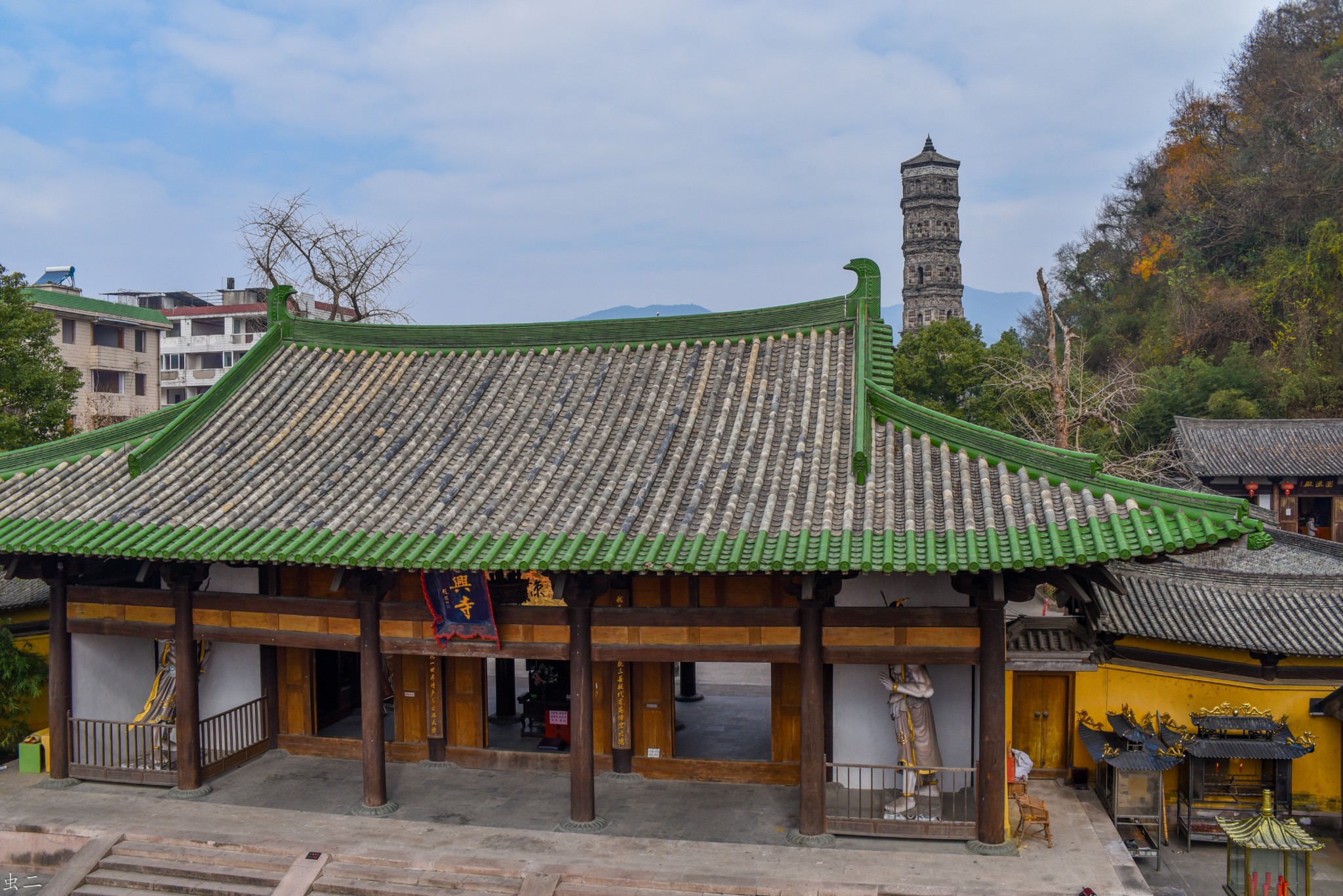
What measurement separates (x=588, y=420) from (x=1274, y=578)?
1314 cm

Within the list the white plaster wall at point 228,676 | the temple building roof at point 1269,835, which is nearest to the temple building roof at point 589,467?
the white plaster wall at point 228,676

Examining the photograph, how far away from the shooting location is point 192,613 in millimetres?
12516

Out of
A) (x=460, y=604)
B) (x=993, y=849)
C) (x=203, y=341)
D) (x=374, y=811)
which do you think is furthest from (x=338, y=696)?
(x=203, y=341)

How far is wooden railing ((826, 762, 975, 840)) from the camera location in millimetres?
10680

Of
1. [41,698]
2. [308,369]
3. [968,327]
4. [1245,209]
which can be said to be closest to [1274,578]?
[308,369]

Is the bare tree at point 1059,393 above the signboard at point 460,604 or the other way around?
above

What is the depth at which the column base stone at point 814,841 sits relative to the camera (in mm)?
10773

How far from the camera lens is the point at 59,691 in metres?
13.0

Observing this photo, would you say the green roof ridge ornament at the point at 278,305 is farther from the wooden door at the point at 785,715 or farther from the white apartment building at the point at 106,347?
the white apartment building at the point at 106,347

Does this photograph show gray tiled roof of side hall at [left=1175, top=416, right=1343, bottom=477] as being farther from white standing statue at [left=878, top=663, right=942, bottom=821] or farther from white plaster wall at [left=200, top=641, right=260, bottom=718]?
white plaster wall at [left=200, top=641, right=260, bottom=718]

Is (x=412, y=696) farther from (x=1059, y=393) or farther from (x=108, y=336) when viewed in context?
(x=108, y=336)

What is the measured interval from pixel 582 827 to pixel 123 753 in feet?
23.5

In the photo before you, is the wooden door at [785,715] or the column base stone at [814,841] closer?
the column base stone at [814,841]

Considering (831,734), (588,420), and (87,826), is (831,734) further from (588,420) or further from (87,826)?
(87,826)
